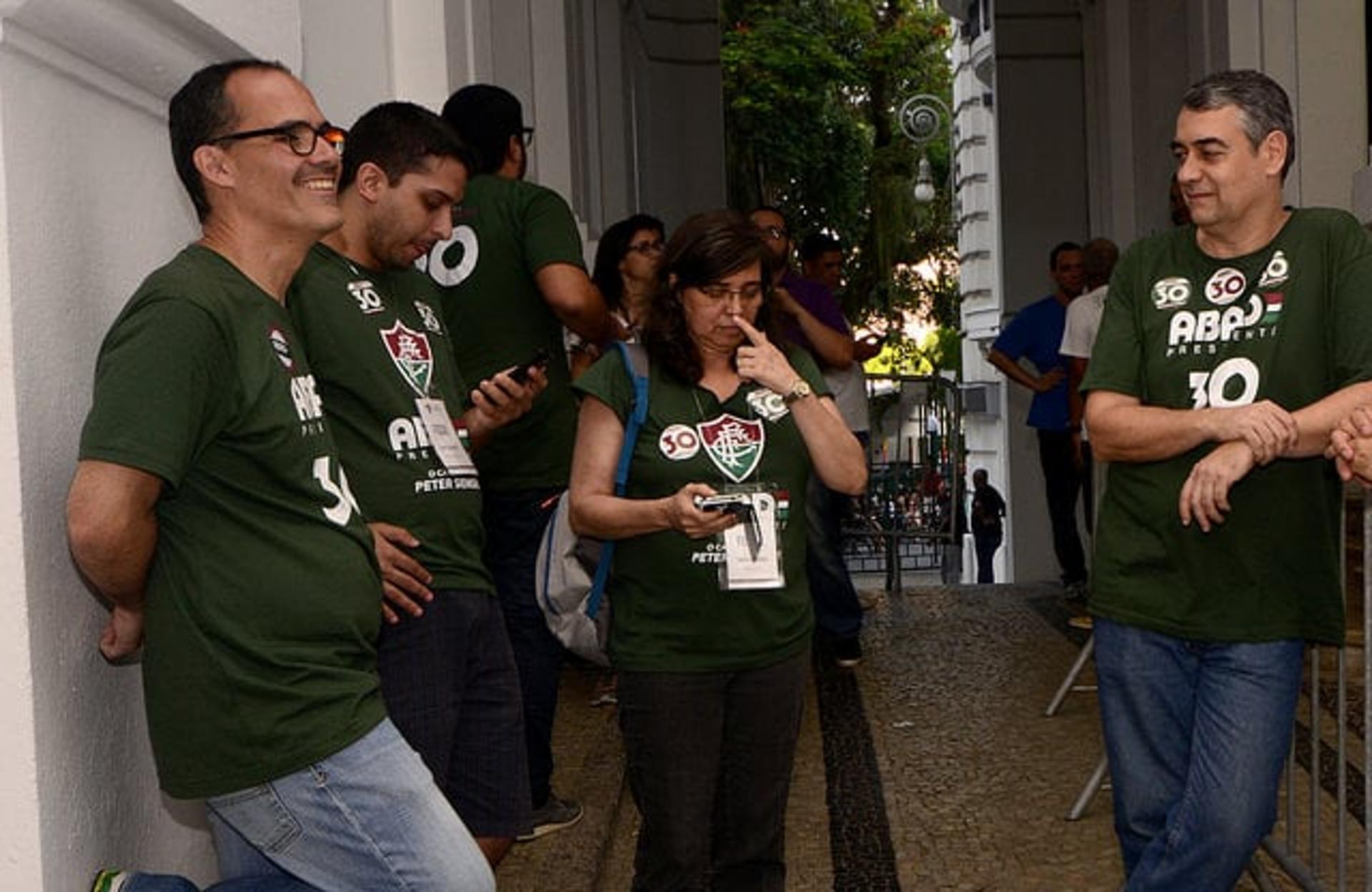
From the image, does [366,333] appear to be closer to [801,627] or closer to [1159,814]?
[801,627]

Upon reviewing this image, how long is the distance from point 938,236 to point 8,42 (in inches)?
1054

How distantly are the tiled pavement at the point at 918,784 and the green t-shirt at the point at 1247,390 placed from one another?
5.47 feet

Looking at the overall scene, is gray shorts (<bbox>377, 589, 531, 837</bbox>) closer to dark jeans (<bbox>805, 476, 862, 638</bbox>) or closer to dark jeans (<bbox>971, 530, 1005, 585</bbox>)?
dark jeans (<bbox>805, 476, 862, 638</bbox>)

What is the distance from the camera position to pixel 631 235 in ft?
19.6

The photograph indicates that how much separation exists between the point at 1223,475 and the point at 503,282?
2074 millimetres

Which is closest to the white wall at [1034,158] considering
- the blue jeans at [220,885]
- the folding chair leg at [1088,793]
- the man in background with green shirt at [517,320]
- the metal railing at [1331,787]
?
the metal railing at [1331,787]

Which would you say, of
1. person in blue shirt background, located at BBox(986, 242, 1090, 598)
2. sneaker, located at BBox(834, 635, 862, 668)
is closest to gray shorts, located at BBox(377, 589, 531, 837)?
sneaker, located at BBox(834, 635, 862, 668)

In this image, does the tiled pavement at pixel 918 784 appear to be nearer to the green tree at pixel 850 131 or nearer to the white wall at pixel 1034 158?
the white wall at pixel 1034 158

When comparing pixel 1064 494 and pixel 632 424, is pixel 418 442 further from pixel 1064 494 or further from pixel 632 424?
pixel 1064 494

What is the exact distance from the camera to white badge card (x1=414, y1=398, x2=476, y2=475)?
3.49 meters

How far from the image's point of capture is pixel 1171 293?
3.69m

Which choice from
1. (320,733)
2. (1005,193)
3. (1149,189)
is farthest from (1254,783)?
(1005,193)

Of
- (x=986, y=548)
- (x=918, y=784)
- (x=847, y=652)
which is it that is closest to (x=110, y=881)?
(x=918, y=784)

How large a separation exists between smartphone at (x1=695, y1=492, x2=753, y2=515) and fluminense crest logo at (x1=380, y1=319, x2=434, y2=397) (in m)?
0.59
